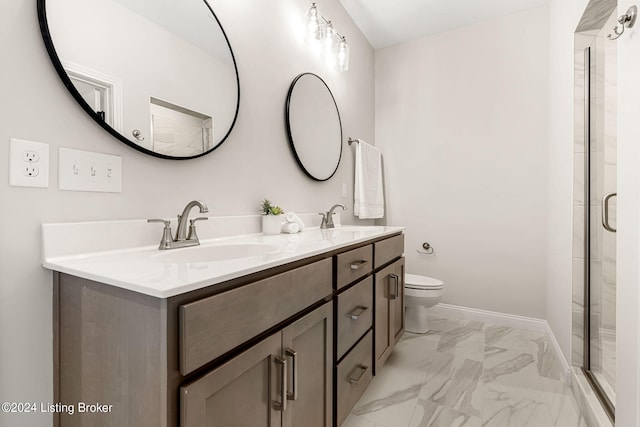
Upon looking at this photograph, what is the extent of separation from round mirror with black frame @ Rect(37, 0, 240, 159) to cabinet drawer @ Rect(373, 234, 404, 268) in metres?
0.90

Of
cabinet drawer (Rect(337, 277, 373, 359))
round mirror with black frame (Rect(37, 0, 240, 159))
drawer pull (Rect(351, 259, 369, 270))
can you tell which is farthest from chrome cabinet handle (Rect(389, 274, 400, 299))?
round mirror with black frame (Rect(37, 0, 240, 159))

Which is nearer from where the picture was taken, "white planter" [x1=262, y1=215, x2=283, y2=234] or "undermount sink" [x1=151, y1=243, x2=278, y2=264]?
"undermount sink" [x1=151, y1=243, x2=278, y2=264]

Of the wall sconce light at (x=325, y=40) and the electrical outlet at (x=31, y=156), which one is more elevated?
the wall sconce light at (x=325, y=40)

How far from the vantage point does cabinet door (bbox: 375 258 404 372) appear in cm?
156

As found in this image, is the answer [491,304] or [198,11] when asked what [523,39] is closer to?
[491,304]

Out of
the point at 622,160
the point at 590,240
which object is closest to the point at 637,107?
the point at 622,160

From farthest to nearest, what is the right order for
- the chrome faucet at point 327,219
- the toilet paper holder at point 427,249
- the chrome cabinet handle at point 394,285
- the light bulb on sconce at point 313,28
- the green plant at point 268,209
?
the toilet paper holder at point 427,249, the chrome faucet at point 327,219, the light bulb on sconce at point 313,28, the chrome cabinet handle at point 394,285, the green plant at point 268,209

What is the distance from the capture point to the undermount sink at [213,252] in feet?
3.25

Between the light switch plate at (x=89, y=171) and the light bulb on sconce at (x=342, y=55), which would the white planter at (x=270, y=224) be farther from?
the light bulb on sconce at (x=342, y=55)

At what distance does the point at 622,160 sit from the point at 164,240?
4.93 feet

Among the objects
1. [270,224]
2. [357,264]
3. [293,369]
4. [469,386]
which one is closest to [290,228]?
[270,224]

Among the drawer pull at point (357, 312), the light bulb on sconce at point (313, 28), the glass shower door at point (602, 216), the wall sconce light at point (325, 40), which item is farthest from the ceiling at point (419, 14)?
the drawer pull at point (357, 312)

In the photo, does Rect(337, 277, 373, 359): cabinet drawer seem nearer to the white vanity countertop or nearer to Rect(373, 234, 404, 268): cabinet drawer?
Rect(373, 234, 404, 268): cabinet drawer

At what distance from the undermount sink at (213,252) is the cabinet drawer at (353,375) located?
0.55 m
